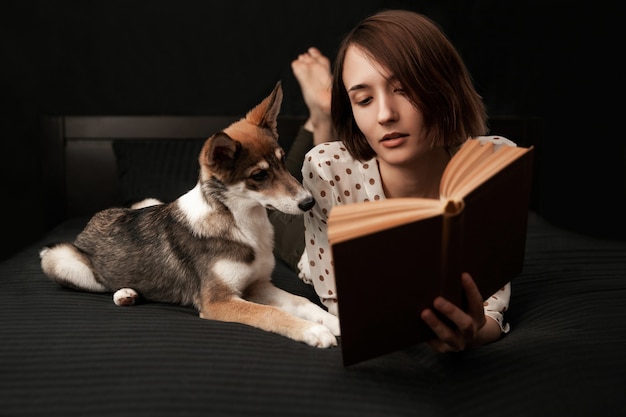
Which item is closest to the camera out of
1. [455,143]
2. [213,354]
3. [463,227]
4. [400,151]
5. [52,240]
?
[463,227]

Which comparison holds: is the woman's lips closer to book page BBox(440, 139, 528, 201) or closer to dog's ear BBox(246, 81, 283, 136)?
book page BBox(440, 139, 528, 201)

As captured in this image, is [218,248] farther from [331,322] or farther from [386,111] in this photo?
[386,111]

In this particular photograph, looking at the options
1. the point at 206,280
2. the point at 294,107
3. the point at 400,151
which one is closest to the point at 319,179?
the point at 400,151

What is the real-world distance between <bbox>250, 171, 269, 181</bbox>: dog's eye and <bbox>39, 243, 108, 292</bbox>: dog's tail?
75 cm

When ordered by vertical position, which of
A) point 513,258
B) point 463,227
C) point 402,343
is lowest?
point 402,343

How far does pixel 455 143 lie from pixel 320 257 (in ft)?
1.82

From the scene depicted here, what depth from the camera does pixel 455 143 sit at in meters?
1.72

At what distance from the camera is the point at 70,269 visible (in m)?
2.12

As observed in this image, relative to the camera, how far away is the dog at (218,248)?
5.96ft

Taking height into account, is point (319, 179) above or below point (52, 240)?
above

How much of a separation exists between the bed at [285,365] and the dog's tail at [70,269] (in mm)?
65

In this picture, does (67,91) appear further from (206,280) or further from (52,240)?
(206,280)

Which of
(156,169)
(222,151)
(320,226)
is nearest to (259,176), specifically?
(222,151)

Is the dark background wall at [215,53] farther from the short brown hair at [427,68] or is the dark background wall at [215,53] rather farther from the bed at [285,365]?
the short brown hair at [427,68]
